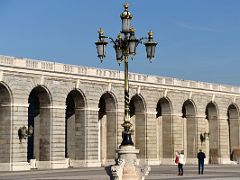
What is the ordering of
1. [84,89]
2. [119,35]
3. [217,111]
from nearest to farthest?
[119,35] < [84,89] < [217,111]

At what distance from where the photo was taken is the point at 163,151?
61562mm

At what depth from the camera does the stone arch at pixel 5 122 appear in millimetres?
43938

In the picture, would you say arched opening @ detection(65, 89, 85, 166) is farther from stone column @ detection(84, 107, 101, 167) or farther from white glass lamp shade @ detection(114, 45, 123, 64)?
white glass lamp shade @ detection(114, 45, 123, 64)

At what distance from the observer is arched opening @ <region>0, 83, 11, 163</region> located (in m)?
44.0

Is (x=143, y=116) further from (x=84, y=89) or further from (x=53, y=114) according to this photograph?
(x=53, y=114)

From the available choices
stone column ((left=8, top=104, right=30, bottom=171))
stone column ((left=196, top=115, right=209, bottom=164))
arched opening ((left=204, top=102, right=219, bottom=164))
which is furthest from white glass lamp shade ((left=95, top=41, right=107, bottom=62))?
arched opening ((left=204, top=102, right=219, bottom=164))

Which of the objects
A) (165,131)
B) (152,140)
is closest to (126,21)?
(152,140)

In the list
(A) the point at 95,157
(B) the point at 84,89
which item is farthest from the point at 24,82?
(A) the point at 95,157

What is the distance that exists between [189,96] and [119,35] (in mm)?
39389

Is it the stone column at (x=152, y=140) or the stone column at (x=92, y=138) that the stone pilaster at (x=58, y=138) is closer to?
the stone column at (x=92, y=138)

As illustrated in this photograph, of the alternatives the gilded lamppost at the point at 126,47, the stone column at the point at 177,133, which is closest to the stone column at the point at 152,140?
the stone column at the point at 177,133

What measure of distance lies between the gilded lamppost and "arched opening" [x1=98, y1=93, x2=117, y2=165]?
28.0m

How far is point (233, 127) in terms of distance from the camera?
72688 millimetres

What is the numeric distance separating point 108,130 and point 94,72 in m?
6.61
